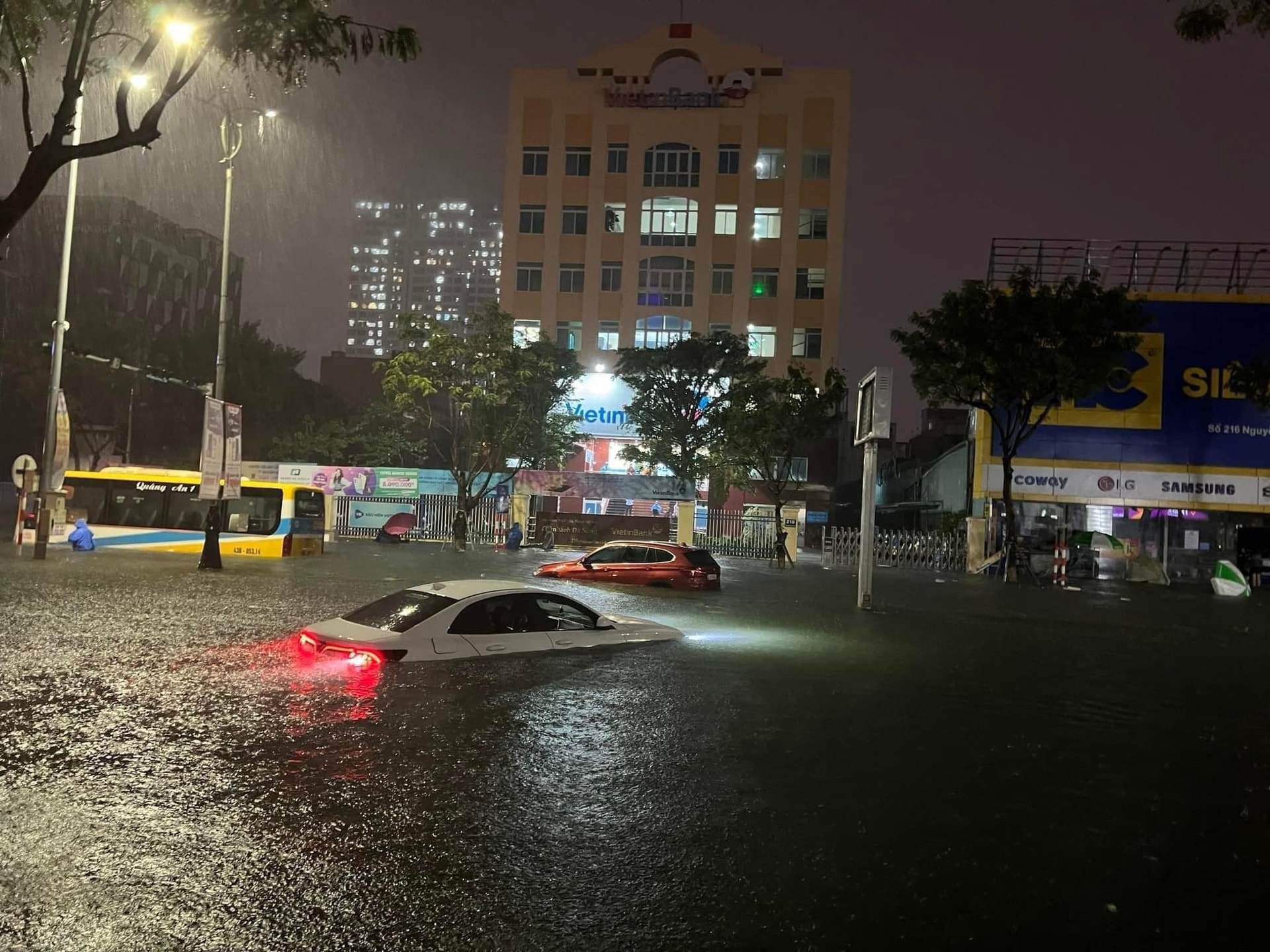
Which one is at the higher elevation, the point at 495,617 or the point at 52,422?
the point at 52,422

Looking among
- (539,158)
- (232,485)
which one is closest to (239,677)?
(232,485)

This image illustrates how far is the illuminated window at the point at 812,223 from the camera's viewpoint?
6378 cm

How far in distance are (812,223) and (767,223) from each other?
115 inches

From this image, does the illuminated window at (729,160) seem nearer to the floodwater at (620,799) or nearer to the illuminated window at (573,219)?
the illuminated window at (573,219)

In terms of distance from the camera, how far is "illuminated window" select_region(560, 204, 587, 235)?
64438 millimetres

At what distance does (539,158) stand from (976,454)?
39.6 m

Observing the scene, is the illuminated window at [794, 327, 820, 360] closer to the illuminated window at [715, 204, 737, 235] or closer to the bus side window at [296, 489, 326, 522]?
the illuminated window at [715, 204, 737, 235]

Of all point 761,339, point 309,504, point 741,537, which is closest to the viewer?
point 309,504

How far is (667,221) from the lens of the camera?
64.1m

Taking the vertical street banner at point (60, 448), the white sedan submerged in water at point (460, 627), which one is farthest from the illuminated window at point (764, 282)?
the white sedan submerged in water at point (460, 627)

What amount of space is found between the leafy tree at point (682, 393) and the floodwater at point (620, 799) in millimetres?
35810

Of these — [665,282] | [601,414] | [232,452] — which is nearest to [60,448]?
[232,452]

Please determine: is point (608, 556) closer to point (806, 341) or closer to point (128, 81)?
point (128, 81)

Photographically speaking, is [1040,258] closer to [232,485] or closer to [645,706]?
[232,485]
